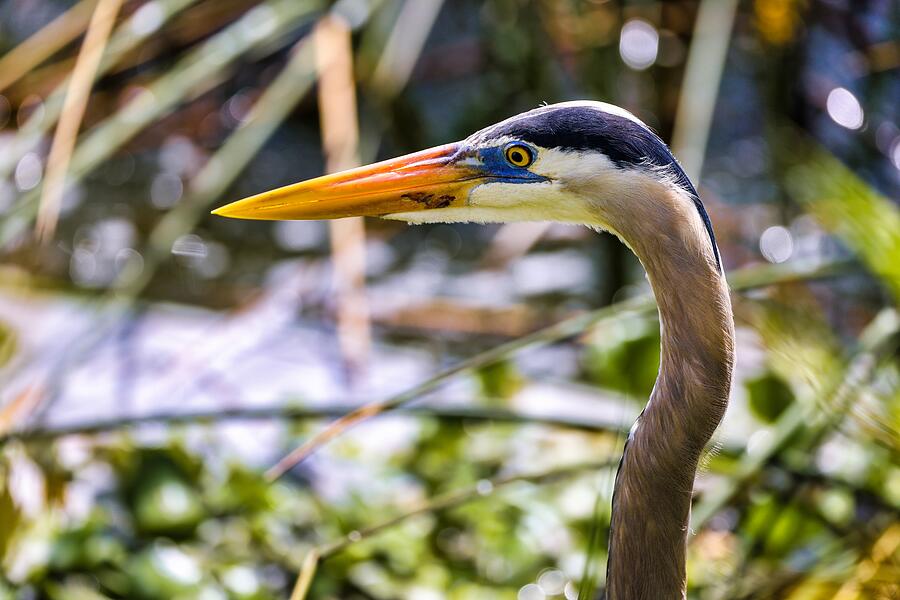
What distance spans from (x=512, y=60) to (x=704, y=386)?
213cm

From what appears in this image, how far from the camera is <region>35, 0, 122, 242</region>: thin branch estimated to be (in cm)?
158

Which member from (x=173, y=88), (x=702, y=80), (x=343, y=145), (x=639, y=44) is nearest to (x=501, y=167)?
(x=173, y=88)

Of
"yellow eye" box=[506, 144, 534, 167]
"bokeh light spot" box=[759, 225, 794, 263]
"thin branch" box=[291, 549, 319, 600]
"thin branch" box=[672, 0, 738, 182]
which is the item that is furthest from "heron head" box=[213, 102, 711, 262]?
"bokeh light spot" box=[759, 225, 794, 263]

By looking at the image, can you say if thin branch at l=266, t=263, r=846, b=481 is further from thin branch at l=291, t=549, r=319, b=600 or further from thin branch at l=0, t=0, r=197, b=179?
thin branch at l=0, t=0, r=197, b=179

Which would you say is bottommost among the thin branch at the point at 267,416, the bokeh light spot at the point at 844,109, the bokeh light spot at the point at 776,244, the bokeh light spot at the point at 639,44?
the bokeh light spot at the point at 776,244

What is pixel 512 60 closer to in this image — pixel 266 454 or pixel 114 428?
pixel 266 454

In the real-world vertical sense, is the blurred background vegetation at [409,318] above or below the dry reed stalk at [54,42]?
below

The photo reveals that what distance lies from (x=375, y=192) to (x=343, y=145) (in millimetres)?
842

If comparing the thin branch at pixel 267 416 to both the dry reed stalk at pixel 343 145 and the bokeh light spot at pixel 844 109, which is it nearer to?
the dry reed stalk at pixel 343 145

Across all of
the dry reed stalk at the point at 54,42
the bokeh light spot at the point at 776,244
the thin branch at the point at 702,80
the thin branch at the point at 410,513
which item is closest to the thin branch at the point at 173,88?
the dry reed stalk at the point at 54,42

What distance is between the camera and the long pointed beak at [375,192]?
128 centimetres

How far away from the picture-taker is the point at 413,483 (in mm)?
2104

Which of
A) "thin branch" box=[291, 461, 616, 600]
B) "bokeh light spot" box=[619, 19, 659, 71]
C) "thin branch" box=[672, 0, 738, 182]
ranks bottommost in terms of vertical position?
"thin branch" box=[291, 461, 616, 600]

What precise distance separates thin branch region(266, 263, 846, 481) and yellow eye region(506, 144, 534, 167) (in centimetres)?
29
